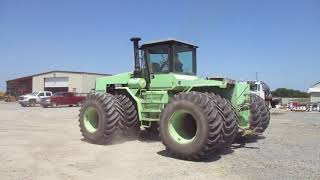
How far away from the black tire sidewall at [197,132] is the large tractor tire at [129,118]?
7.05 ft

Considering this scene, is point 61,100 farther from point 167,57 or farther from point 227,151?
point 227,151

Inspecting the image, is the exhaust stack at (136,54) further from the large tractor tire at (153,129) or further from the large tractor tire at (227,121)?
the large tractor tire at (227,121)

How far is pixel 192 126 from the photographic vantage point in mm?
9805

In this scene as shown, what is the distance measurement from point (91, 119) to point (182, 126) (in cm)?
352

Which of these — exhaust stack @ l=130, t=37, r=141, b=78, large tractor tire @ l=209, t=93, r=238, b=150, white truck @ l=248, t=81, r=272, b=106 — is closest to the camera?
large tractor tire @ l=209, t=93, r=238, b=150

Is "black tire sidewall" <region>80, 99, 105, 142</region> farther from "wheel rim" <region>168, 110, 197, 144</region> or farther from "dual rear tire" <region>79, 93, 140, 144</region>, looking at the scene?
"wheel rim" <region>168, 110, 197, 144</region>

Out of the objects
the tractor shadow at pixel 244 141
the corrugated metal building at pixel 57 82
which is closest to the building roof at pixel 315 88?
the corrugated metal building at pixel 57 82

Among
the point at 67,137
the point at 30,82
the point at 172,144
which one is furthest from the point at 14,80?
the point at 172,144

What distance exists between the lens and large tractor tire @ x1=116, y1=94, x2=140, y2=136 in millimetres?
11508

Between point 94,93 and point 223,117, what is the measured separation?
466 centimetres

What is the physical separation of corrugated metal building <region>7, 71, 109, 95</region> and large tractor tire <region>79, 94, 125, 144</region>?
49.2 meters

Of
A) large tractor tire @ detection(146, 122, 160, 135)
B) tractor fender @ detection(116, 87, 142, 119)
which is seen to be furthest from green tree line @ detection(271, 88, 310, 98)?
tractor fender @ detection(116, 87, 142, 119)

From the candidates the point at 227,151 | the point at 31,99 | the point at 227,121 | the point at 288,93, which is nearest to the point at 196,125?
the point at 227,121

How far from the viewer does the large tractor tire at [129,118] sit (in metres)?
11.5
